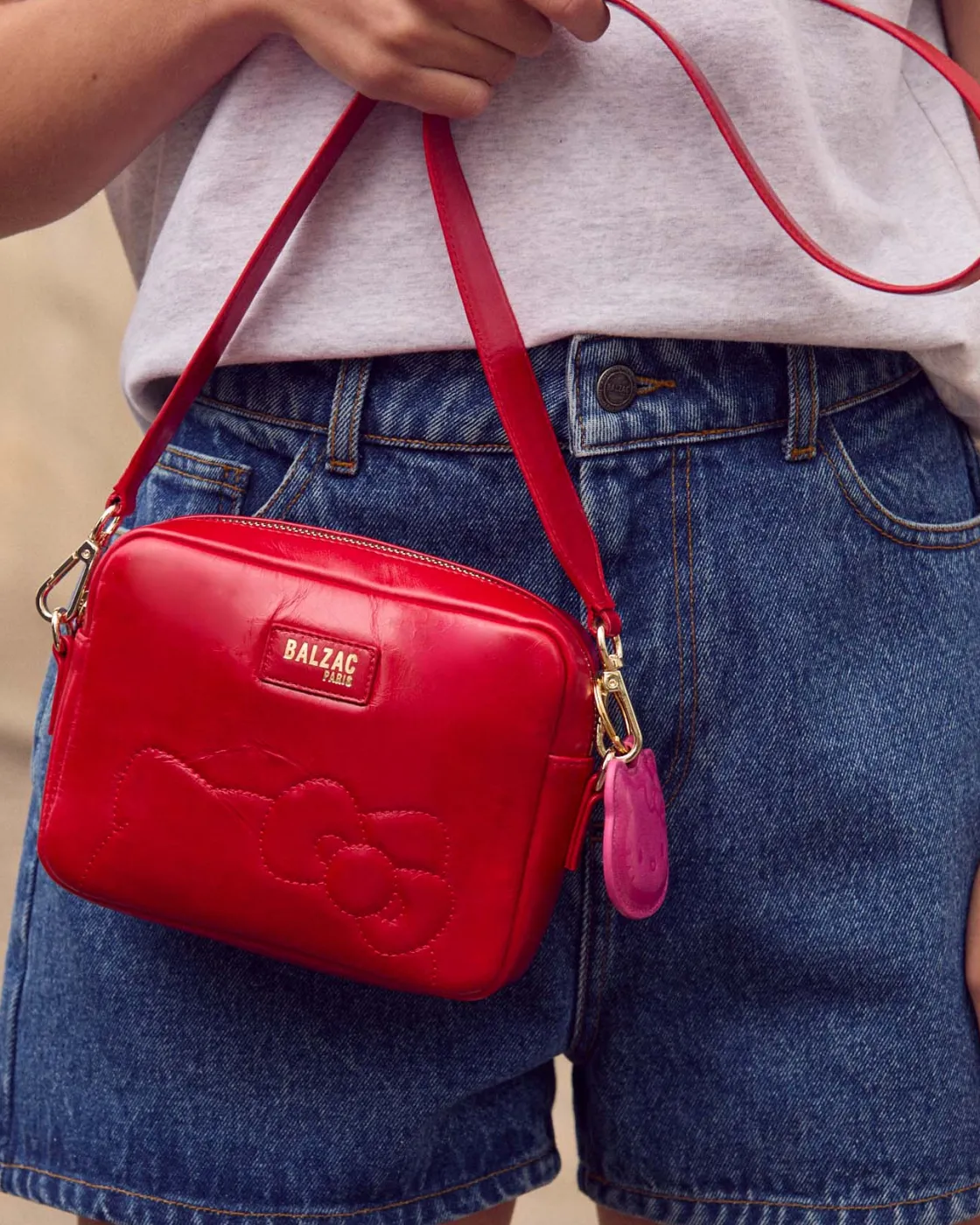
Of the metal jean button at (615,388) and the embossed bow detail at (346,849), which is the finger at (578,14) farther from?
the embossed bow detail at (346,849)

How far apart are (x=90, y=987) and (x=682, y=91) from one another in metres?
0.58

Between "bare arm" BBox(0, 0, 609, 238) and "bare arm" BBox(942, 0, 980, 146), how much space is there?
0.90ft

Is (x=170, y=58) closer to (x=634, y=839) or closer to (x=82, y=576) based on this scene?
(x=82, y=576)

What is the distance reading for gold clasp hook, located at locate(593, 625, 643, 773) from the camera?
1.84ft

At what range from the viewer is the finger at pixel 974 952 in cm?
63

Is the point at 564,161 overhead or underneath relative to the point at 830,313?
overhead

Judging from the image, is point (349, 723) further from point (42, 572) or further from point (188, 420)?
point (42, 572)

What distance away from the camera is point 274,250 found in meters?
0.59

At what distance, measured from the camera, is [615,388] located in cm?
58

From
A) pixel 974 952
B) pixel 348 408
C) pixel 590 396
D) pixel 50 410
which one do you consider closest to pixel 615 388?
pixel 590 396

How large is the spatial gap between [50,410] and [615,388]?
0.84 meters

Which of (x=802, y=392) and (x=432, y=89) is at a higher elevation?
(x=432, y=89)

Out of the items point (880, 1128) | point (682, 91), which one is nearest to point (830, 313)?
point (682, 91)

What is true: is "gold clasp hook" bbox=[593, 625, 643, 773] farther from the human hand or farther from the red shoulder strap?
the human hand
